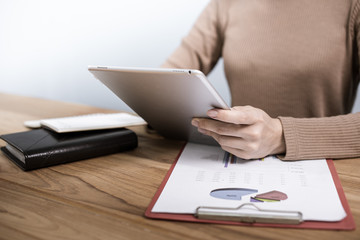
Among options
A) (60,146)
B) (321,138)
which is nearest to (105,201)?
(60,146)

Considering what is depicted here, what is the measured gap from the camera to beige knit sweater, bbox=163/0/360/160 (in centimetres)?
99

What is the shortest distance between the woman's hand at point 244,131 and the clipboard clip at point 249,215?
178 millimetres

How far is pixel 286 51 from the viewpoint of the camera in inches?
41.3

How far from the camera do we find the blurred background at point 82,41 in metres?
1.71

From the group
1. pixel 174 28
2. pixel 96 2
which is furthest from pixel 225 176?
pixel 96 2

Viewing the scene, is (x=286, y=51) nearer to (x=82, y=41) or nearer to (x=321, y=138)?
(x=321, y=138)

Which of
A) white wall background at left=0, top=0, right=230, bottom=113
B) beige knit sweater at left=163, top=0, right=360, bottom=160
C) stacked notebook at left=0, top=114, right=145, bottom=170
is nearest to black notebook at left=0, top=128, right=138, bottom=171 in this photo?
stacked notebook at left=0, top=114, right=145, bottom=170

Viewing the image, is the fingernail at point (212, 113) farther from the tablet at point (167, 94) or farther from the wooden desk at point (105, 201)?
the wooden desk at point (105, 201)

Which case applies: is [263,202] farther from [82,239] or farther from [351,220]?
[82,239]

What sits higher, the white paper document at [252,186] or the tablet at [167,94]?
the tablet at [167,94]

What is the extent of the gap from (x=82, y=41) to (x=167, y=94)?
1.47 m

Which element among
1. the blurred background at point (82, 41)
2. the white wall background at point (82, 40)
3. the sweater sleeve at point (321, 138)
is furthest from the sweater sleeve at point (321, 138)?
the white wall background at point (82, 40)

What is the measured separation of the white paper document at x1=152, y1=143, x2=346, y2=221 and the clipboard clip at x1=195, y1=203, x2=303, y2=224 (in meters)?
0.02

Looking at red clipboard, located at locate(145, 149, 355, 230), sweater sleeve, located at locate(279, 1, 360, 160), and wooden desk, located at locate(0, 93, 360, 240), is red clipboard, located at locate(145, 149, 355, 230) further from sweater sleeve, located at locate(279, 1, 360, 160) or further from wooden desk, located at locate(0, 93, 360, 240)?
sweater sleeve, located at locate(279, 1, 360, 160)
